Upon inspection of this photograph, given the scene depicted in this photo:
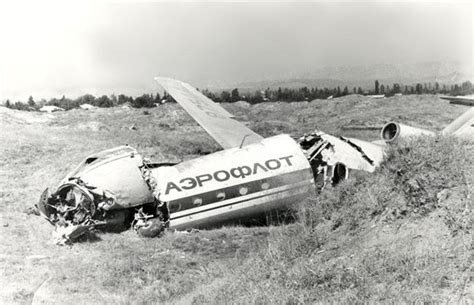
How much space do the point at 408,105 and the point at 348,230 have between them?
125ft

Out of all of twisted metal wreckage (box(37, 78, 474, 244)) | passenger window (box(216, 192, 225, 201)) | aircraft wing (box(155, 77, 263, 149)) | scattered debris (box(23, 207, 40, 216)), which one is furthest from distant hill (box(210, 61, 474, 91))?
scattered debris (box(23, 207, 40, 216))

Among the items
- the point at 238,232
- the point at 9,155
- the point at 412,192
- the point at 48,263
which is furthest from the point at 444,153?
the point at 9,155

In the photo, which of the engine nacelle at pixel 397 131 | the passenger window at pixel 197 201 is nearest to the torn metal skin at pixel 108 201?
the passenger window at pixel 197 201

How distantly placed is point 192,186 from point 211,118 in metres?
6.03

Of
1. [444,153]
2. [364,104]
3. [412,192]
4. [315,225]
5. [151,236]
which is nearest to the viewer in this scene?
[412,192]

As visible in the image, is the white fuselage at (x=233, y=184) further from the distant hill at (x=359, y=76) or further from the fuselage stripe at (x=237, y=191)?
the distant hill at (x=359, y=76)

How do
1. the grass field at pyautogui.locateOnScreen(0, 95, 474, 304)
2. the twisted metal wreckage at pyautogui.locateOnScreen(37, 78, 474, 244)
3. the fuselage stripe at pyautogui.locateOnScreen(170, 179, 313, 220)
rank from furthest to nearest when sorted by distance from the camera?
the fuselage stripe at pyautogui.locateOnScreen(170, 179, 313, 220) < the twisted metal wreckage at pyautogui.locateOnScreen(37, 78, 474, 244) < the grass field at pyautogui.locateOnScreen(0, 95, 474, 304)

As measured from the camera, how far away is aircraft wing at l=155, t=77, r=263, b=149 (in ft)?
55.4

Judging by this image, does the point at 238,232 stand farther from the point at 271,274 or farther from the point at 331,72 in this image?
the point at 331,72

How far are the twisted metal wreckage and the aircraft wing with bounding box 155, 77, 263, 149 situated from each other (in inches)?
56.6

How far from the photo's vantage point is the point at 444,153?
9.63 m

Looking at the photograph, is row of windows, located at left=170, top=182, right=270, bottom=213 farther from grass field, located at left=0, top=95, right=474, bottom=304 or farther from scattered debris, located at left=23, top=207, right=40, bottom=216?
scattered debris, located at left=23, top=207, right=40, bottom=216

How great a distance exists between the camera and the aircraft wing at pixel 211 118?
16.9 m

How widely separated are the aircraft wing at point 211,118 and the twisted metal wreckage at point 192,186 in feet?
4.71
